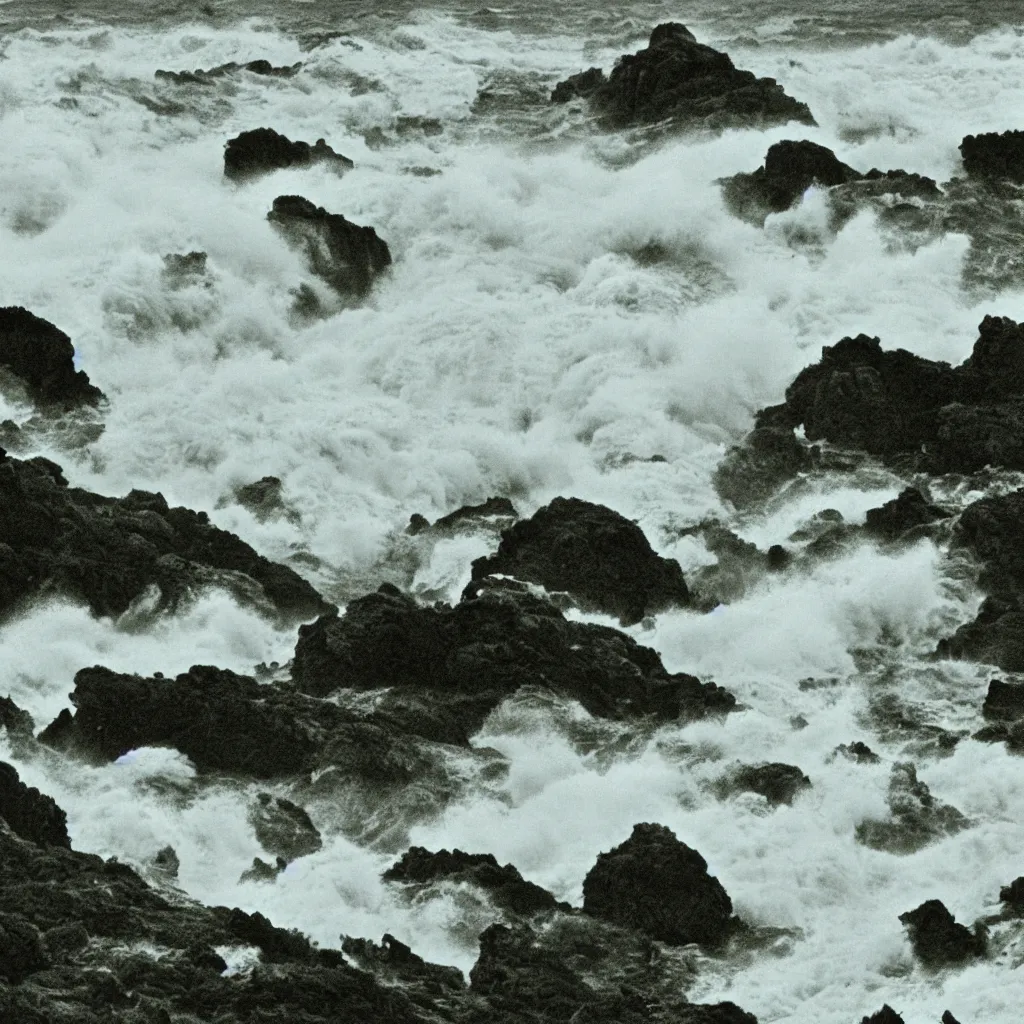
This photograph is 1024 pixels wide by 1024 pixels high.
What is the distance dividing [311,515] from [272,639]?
2989 millimetres

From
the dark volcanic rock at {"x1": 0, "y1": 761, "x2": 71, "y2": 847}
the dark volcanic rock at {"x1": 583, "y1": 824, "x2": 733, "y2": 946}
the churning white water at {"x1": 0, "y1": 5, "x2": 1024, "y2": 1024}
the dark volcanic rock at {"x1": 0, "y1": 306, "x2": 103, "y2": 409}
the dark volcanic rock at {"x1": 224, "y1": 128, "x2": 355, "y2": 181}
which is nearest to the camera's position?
the dark volcanic rock at {"x1": 583, "y1": 824, "x2": 733, "y2": 946}

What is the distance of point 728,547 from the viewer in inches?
1229

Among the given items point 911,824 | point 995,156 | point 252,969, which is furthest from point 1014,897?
point 995,156

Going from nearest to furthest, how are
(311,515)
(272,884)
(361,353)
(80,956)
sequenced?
(80,956) → (272,884) → (311,515) → (361,353)

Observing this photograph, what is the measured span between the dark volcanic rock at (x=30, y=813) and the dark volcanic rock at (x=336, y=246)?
1257cm

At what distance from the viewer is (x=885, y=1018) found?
23.0 meters

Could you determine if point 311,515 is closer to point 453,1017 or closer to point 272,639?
point 272,639

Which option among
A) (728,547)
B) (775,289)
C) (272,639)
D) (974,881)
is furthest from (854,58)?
(974,881)

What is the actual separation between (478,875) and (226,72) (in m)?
20.2

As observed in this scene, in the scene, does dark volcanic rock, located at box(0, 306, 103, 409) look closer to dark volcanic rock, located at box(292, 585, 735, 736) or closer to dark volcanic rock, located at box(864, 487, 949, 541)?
dark volcanic rock, located at box(292, 585, 735, 736)

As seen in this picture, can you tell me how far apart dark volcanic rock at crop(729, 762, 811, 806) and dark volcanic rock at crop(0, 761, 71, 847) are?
5803 mm

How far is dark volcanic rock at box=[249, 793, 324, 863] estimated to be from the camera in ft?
84.6

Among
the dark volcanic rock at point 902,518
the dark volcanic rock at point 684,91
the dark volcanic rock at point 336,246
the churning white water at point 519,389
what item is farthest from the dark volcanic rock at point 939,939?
the dark volcanic rock at point 684,91

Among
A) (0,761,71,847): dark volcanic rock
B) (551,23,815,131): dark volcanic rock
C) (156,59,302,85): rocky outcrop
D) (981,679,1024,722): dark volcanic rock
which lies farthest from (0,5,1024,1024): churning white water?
(551,23,815,131): dark volcanic rock
